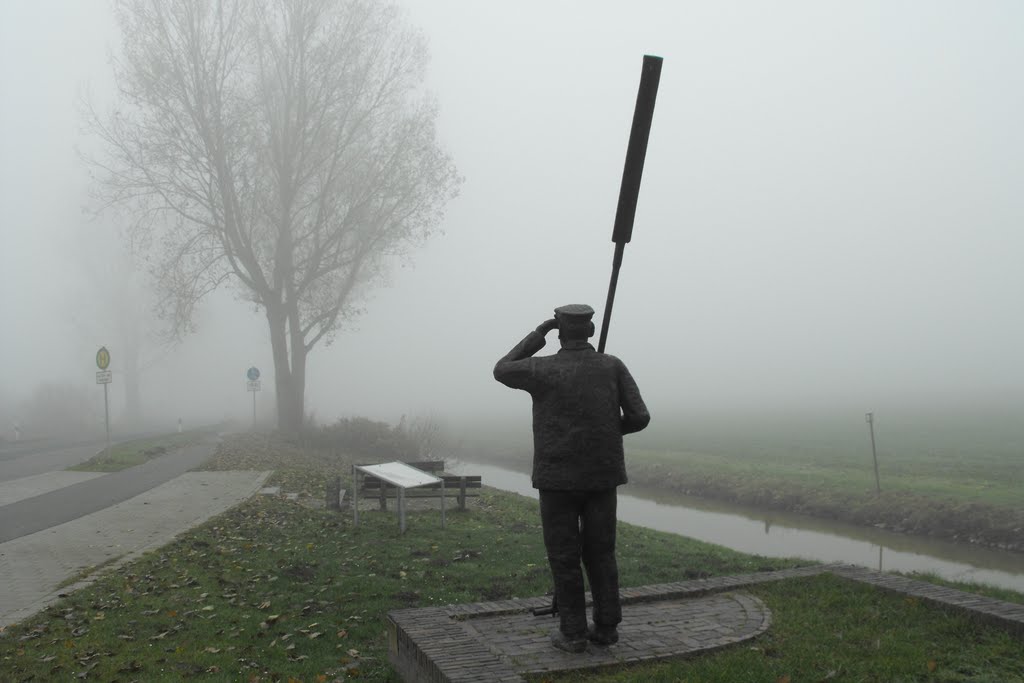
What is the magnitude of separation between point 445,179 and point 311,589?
23379mm

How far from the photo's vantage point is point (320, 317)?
31672 millimetres

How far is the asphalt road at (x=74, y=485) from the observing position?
14.7 m

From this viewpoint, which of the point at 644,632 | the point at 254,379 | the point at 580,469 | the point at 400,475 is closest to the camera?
the point at 580,469

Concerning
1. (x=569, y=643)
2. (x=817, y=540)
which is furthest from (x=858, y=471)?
(x=569, y=643)

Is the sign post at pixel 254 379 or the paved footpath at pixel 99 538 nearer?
the paved footpath at pixel 99 538

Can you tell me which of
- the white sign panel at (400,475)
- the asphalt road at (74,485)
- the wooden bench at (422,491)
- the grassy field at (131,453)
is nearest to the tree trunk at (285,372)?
the asphalt road at (74,485)

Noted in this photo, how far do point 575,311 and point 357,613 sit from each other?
3737 mm

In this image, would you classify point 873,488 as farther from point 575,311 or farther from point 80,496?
point 80,496

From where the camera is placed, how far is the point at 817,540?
1602 centimetres

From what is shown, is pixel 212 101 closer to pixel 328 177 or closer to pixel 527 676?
pixel 328 177

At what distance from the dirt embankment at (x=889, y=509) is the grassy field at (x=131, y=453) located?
15774 millimetres

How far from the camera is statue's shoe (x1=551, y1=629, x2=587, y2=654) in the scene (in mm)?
5840

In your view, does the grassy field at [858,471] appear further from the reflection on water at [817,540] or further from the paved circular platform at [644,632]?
the paved circular platform at [644,632]

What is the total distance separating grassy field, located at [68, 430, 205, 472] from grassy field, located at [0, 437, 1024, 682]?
41.0 feet
